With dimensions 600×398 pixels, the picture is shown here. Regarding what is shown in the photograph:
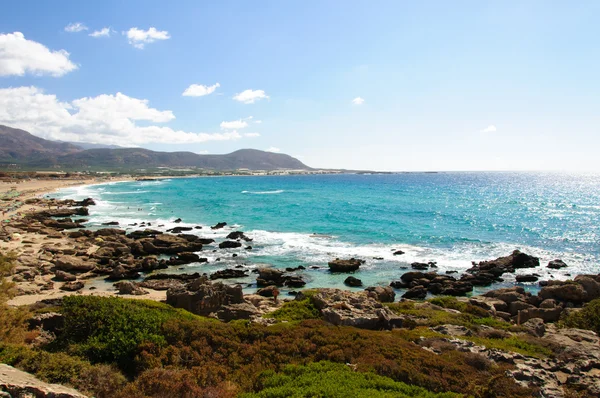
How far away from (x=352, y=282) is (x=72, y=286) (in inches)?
871

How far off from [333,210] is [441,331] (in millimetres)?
57775

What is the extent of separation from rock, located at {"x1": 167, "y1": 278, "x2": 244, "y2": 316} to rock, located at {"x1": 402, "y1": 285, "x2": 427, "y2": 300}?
1422 centimetres

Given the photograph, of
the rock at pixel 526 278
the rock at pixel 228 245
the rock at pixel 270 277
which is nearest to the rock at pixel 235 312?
the rock at pixel 270 277

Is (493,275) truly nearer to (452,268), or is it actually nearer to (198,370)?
(452,268)

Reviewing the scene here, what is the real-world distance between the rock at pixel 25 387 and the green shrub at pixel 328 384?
4.09 m

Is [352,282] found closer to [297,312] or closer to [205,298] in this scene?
[297,312]

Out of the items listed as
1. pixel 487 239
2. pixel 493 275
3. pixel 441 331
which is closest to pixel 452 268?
pixel 493 275

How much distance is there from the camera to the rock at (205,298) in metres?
19.4

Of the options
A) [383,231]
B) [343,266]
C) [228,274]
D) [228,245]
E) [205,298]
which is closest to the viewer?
[205,298]

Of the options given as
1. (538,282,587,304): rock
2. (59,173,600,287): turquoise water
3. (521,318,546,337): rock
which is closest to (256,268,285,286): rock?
(59,173,600,287): turquoise water

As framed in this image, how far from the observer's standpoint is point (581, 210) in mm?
75562

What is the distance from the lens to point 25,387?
7434 millimetres

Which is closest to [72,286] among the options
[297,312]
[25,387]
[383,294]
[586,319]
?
[297,312]

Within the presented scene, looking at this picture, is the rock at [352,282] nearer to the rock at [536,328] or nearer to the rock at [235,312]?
the rock at [235,312]
